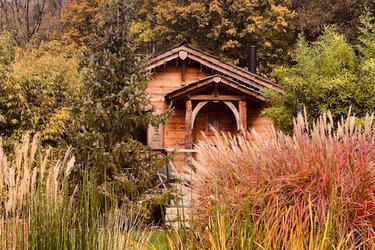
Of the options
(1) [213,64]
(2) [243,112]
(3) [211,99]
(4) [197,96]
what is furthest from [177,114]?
(2) [243,112]

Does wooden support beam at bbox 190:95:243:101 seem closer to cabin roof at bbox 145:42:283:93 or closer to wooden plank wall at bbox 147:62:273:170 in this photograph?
cabin roof at bbox 145:42:283:93

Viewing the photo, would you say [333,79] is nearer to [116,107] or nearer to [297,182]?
[116,107]

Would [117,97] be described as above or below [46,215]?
above

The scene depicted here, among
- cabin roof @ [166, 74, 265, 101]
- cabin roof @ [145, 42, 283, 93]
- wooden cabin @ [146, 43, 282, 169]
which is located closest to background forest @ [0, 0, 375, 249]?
cabin roof @ [166, 74, 265, 101]

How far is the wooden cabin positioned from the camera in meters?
15.1

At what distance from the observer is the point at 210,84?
1492 cm

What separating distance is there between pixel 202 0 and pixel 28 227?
89.4 feet

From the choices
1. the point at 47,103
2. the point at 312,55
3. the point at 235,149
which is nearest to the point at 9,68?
the point at 47,103

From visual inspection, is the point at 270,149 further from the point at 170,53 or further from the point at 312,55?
the point at 170,53

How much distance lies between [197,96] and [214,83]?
0.64 meters

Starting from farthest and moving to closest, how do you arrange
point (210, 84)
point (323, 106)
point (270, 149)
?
point (210, 84) → point (323, 106) → point (270, 149)

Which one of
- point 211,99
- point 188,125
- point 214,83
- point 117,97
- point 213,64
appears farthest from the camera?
point 213,64

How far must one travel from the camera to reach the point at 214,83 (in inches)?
589

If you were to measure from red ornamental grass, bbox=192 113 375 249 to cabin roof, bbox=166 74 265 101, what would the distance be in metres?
10.2
